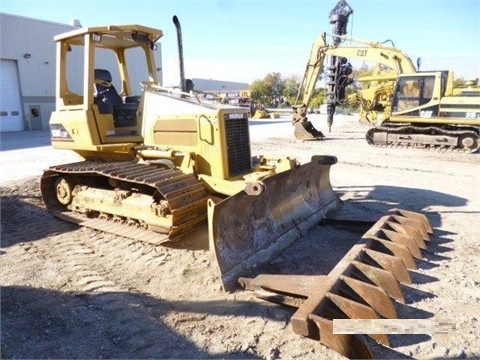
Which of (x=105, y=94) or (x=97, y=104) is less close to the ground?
(x=105, y=94)

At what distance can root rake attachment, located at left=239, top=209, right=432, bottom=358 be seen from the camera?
2.90 m

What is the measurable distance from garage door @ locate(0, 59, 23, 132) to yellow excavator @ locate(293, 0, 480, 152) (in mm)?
18036

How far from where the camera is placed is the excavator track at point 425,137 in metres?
12.8

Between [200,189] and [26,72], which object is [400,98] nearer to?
[200,189]

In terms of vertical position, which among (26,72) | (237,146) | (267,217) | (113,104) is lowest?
(267,217)

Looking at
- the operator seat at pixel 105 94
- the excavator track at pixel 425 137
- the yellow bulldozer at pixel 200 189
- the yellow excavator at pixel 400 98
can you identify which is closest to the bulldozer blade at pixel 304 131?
the yellow excavator at pixel 400 98

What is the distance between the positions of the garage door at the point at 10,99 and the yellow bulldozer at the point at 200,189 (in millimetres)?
20506

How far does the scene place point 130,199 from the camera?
5164 millimetres

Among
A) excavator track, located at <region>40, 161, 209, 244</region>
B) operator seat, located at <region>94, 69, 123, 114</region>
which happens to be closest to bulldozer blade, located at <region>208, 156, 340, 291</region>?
excavator track, located at <region>40, 161, 209, 244</region>

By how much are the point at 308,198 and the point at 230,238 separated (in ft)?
6.66

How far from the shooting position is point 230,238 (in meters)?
4.10

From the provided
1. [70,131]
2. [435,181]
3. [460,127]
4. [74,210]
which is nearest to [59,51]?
[70,131]

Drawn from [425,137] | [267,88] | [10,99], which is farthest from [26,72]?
[267,88]

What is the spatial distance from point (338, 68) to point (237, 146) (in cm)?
1193
